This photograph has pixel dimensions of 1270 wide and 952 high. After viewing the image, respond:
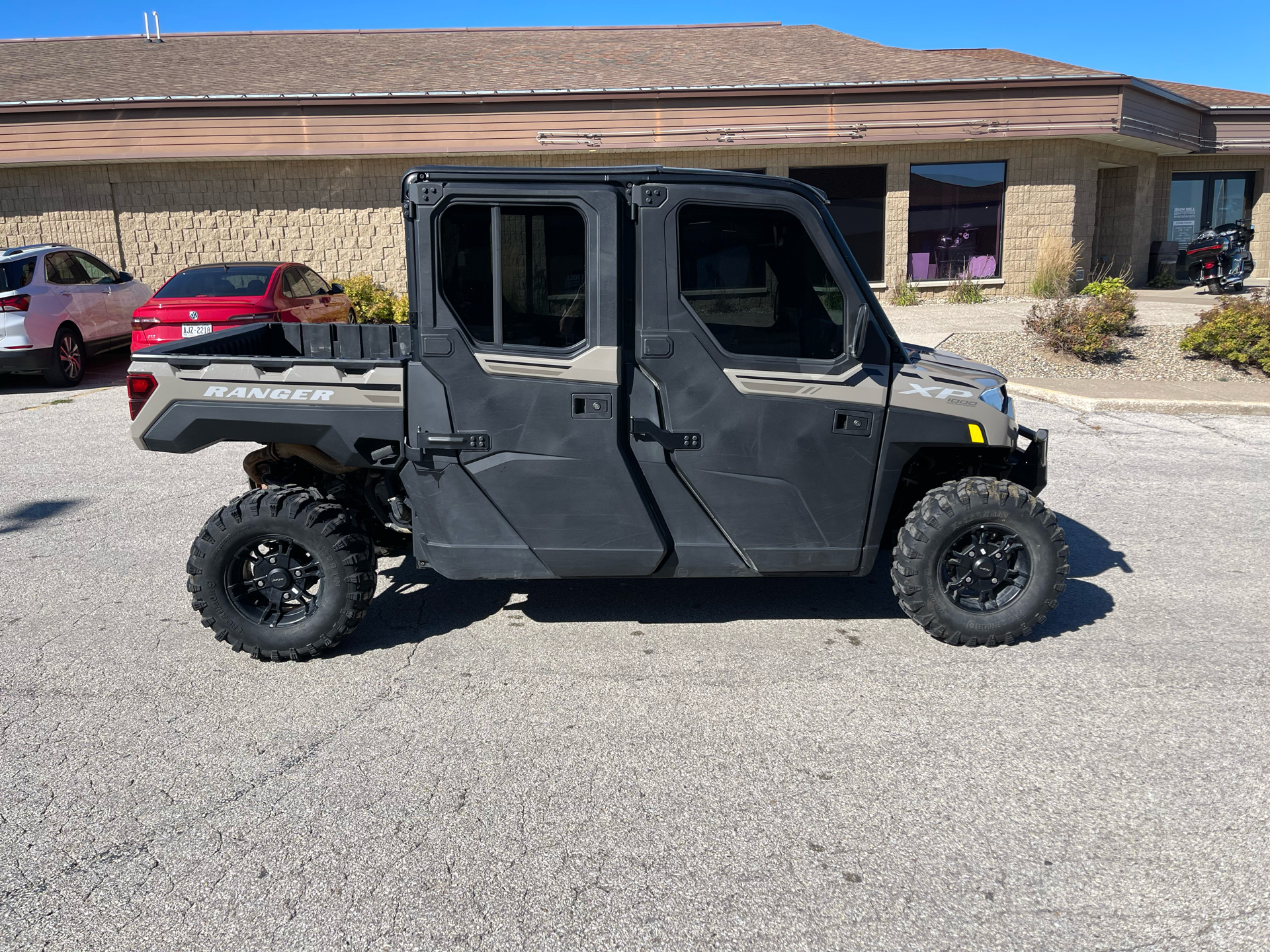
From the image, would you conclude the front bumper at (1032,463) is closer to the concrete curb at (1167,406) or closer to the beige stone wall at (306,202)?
the concrete curb at (1167,406)

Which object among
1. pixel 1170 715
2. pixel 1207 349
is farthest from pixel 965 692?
pixel 1207 349

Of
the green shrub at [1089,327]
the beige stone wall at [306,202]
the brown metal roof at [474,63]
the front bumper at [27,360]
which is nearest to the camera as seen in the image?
the front bumper at [27,360]

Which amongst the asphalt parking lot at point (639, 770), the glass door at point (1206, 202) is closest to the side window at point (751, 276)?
the asphalt parking lot at point (639, 770)

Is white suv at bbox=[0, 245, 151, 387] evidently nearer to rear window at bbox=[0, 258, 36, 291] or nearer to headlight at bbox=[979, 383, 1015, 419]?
rear window at bbox=[0, 258, 36, 291]

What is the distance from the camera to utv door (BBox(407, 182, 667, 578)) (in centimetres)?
404

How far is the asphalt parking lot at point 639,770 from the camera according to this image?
2.78 m

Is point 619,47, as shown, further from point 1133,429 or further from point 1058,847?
point 1058,847

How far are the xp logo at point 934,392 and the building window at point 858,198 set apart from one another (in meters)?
Result: 14.9

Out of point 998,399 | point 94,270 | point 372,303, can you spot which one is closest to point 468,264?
point 998,399

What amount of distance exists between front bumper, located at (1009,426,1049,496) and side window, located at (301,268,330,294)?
10792 mm

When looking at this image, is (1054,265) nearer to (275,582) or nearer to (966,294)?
(966,294)

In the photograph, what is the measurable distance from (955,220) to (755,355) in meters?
16.7

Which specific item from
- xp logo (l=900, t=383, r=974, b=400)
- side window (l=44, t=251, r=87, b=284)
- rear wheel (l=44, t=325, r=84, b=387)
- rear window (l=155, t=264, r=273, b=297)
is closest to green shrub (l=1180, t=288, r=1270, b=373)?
xp logo (l=900, t=383, r=974, b=400)

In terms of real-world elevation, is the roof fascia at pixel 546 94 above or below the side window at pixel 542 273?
above
